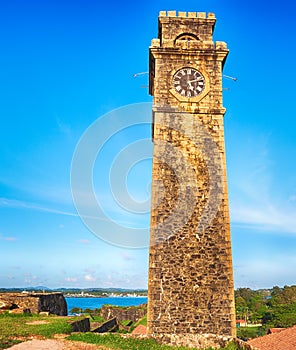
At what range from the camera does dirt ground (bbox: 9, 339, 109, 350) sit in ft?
32.4

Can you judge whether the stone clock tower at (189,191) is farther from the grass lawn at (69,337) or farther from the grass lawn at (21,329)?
the grass lawn at (21,329)

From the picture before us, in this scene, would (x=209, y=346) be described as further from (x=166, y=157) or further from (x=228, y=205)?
(x=166, y=157)

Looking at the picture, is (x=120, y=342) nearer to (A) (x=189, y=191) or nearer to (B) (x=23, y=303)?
(A) (x=189, y=191)

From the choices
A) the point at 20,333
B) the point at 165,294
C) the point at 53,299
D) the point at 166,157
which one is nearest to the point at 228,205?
the point at 166,157

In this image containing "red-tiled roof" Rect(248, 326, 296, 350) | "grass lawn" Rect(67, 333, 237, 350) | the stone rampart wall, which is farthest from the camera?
the stone rampart wall

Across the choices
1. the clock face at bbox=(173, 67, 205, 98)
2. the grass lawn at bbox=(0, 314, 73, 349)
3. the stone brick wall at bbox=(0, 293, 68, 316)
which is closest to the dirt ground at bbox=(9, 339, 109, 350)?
the grass lawn at bbox=(0, 314, 73, 349)

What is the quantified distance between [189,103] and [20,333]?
11.6 m

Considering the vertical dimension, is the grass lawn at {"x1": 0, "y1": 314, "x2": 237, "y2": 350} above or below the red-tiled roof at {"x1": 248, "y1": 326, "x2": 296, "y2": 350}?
above

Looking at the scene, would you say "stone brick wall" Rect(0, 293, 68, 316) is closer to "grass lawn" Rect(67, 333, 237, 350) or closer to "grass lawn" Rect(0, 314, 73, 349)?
"grass lawn" Rect(0, 314, 73, 349)

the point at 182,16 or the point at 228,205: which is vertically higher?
the point at 182,16

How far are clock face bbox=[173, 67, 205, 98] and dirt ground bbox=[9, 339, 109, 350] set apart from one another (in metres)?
11.3

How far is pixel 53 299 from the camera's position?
2141 centimetres

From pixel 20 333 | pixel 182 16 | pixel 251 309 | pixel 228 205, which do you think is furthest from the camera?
pixel 251 309

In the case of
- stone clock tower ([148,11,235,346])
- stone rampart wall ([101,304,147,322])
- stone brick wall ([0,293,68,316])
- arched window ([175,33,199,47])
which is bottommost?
stone rampart wall ([101,304,147,322])
